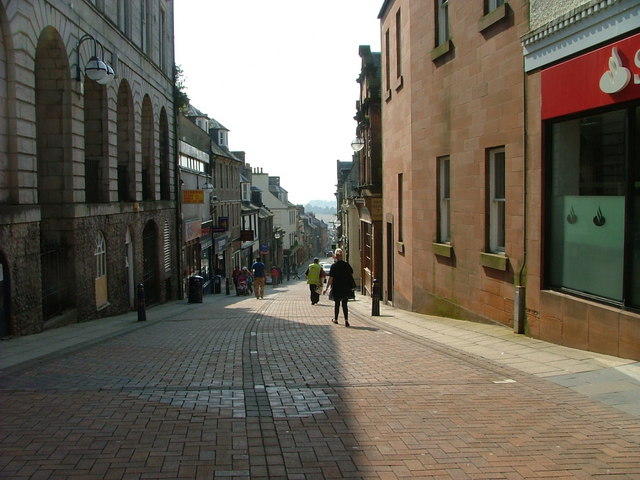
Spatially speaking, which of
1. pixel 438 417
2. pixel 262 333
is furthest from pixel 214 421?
pixel 262 333

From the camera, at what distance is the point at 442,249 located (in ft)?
47.4

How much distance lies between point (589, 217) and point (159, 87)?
20.3 metres

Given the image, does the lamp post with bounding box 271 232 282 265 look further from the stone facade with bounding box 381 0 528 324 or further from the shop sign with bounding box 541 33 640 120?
the shop sign with bounding box 541 33 640 120

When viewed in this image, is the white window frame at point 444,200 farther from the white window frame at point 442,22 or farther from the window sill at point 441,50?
the white window frame at point 442,22

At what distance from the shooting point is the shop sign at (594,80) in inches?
307

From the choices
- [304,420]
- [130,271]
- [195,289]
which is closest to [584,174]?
[304,420]

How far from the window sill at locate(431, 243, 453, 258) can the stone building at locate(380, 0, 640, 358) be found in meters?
0.04

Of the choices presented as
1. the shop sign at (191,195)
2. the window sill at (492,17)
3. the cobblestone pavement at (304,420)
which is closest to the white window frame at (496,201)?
the window sill at (492,17)

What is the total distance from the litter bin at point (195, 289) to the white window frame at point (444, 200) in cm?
1387

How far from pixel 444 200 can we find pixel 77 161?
8.65 meters

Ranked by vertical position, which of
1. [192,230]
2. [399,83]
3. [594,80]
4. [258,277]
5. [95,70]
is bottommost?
[258,277]

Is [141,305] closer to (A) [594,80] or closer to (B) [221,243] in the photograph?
(A) [594,80]

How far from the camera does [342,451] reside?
5.52 metres

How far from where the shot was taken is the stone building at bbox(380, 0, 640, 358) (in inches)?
325
